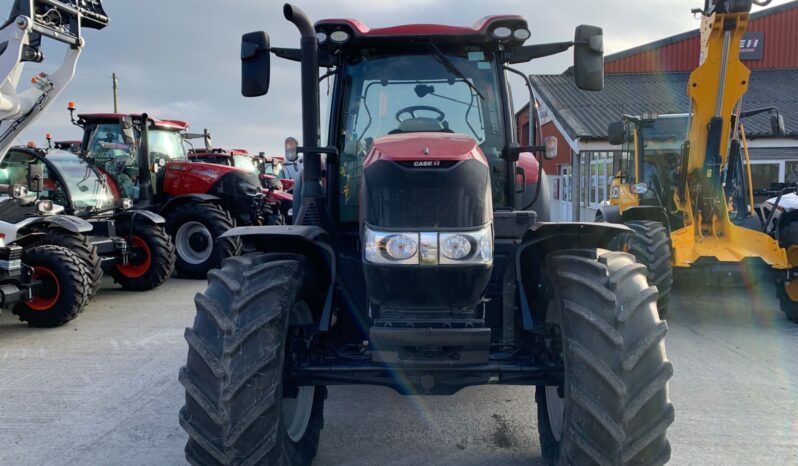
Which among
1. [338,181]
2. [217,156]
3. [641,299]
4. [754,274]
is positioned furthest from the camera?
[217,156]

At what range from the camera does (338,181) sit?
3.84 meters

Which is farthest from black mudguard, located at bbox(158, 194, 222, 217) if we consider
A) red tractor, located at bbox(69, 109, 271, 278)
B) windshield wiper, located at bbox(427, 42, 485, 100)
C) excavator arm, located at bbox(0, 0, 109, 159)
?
windshield wiper, located at bbox(427, 42, 485, 100)

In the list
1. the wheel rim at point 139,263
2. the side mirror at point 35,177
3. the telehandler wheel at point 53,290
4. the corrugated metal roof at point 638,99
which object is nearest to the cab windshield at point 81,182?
the wheel rim at point 139,263

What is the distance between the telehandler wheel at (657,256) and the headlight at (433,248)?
13.3 feet

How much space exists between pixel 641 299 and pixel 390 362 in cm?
116

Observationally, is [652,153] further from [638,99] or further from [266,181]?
[638,99]

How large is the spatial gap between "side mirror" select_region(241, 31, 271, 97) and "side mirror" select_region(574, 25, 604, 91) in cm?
173

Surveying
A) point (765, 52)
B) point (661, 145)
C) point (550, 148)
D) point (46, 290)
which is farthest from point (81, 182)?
point (765, 52)

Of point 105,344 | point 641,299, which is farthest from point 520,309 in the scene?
point 105,344

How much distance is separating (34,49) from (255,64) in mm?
4906

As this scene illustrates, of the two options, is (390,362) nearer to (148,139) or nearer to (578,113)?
(148,139)

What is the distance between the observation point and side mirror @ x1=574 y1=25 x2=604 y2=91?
339 cm

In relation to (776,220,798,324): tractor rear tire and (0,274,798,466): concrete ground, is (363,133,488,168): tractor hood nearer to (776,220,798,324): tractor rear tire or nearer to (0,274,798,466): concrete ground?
(0,274,798,466): concrete ground

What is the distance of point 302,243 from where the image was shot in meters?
3.23
